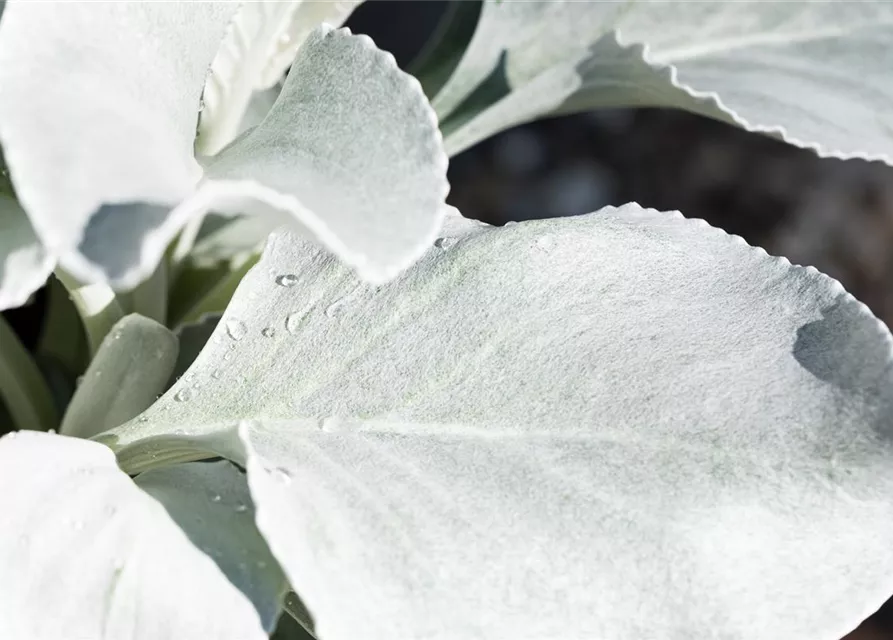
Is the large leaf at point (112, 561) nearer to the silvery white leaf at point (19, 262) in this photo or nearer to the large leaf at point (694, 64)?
the silvery white leaf at point (19, 262)

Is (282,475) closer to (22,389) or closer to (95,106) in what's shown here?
(95,106)

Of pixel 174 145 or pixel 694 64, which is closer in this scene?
pixel 174 145

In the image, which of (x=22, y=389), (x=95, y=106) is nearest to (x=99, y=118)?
(x=95, y=106)

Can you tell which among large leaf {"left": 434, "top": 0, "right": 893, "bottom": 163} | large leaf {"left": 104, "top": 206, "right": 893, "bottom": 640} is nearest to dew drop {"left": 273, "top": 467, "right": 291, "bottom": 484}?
large leaf {"left": 104, "top": 206, "right": 893, "bottom": 640}

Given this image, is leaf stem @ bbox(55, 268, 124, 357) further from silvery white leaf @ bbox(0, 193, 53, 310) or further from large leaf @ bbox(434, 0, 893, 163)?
large leaf @ bbox(434, 0, 893, 163)

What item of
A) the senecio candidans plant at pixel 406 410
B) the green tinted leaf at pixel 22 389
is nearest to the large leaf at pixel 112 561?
the senecio candidans plant at pixel 406 410
